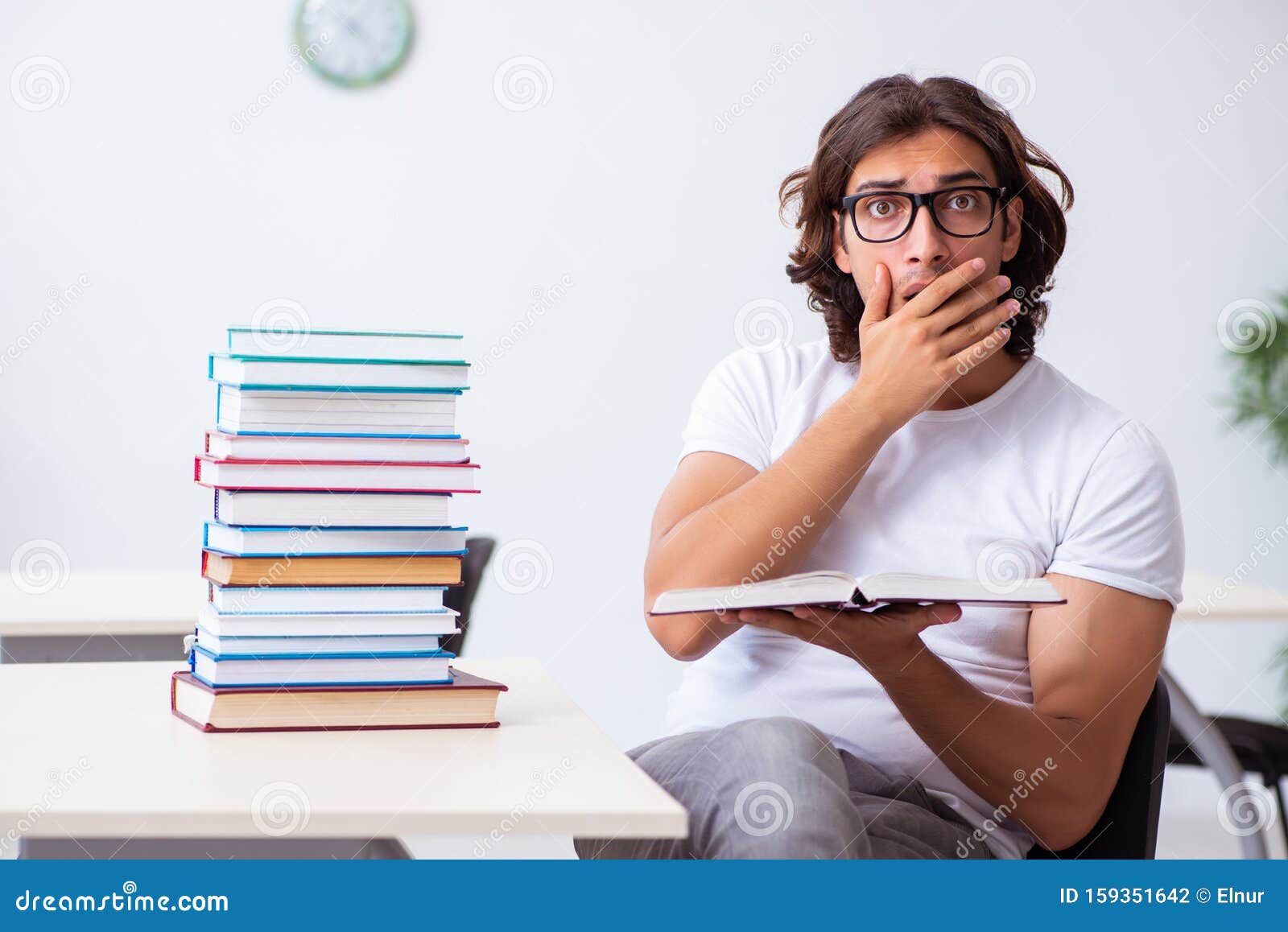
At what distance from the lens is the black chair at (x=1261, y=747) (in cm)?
269

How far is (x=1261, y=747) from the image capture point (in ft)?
8.90

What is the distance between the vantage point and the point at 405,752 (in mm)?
1177

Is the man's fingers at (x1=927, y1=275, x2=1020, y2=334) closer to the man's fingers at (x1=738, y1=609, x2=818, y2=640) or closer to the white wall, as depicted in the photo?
the man's fingers at (x1=738, y1=609, x2=818, y2=640)

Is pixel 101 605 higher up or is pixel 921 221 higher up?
pixel 921 221

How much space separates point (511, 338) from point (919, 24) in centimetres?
153

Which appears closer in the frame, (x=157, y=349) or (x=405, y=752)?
(x=405, y=752)

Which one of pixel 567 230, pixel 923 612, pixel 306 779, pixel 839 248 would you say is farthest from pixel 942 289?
pixel 567 230

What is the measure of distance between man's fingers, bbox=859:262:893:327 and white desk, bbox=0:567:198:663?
1252 millimetres

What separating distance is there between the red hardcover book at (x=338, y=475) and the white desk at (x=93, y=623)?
1.00 metres

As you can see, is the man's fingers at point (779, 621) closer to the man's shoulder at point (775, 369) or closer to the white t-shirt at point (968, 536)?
the white t-shirt at point (968, 536)

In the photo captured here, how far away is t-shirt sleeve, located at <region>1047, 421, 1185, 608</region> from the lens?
4.80 ft

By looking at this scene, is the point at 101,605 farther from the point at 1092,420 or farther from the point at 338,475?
the point at 1092,420
